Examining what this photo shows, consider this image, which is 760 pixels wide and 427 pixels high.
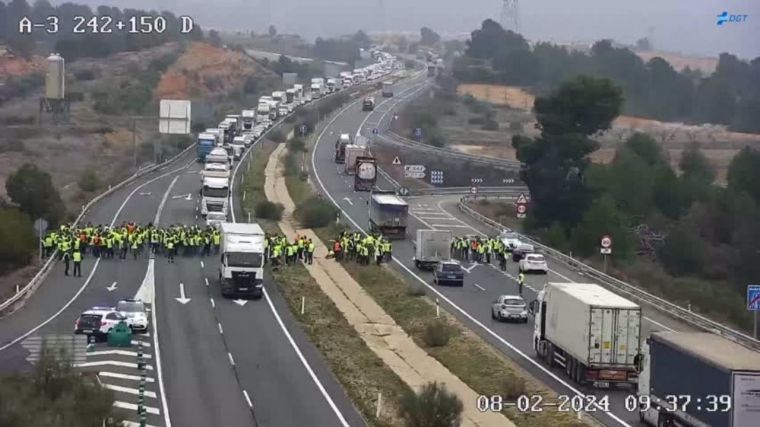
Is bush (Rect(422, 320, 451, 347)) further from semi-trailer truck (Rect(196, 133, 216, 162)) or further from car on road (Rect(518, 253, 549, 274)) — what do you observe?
semi-trailer truck (Rect(196, 133, 216, 162))

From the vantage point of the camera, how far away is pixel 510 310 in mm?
45375

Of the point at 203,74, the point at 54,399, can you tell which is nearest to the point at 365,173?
the point at 203,74

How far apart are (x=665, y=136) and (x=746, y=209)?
58.6 meters

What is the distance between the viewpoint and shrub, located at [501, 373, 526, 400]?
30141 millimetres

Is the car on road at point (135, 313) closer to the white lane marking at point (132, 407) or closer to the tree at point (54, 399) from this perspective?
the white lane marking at point (132, 407)

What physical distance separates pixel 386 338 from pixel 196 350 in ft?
23.9

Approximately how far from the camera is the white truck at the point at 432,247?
192 feet

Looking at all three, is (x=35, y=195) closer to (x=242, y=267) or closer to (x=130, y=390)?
(x=242, y=267)

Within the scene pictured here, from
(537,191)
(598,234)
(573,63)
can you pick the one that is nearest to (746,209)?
(598,234)

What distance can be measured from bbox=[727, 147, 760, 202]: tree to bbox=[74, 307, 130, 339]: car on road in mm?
49257

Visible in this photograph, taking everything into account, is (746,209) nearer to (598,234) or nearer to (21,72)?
(598,234)

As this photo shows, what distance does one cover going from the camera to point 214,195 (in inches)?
2862

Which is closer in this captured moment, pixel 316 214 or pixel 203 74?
pixel 316 214

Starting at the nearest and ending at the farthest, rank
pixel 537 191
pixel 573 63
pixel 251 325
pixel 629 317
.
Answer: pixel 629 317, pixel 251 325, pixel 537 191, pixel 573 63
